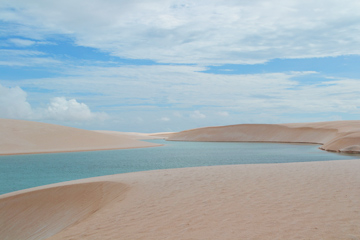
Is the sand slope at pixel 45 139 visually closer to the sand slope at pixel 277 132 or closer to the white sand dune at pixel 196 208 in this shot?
the white sand dune at pixel 196 208

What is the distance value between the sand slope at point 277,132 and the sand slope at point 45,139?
90.6 ft

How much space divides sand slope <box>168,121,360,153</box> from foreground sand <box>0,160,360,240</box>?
3299cm

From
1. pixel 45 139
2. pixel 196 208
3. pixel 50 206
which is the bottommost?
pixel 50 206

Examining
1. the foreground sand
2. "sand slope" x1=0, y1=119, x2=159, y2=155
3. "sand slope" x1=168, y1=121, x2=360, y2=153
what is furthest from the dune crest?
"sand slope" x1=168, y1=121, x2=360, y2=153

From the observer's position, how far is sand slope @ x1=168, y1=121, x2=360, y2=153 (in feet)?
159

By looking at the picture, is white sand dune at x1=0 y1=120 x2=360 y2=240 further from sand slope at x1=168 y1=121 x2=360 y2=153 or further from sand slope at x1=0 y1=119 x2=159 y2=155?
sand slope at x1=168 y1=121 x2=360 y2=153

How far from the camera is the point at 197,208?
598 cm

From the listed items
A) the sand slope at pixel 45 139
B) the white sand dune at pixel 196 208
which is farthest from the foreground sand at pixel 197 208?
the sand slope at pixel 45 139

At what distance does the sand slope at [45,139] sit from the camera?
3092cm

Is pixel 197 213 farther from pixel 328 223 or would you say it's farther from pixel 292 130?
pixel 292 130

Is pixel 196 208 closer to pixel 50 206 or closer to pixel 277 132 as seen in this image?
pixel 50 206

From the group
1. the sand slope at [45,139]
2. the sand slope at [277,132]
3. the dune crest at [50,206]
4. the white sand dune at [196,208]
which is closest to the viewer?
the white sand dune at [196,208]

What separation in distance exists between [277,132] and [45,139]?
40.6 m

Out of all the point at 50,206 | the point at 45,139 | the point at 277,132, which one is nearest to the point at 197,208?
the point at 50,206
